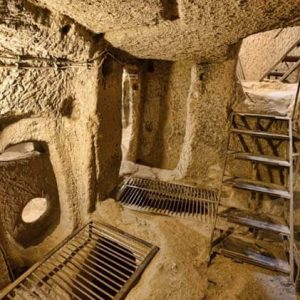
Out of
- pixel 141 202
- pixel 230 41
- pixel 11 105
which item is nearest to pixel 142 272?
pixel 141 202

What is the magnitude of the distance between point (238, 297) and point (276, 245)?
1.03 m

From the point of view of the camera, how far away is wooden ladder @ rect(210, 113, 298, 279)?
2.36 meters

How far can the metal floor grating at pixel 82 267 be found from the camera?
2.09 metres

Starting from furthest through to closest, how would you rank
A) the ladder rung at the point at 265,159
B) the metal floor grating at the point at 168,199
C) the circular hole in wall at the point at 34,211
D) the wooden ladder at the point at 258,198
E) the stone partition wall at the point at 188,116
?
the stone partition wall at the point at 188,116 < the metal floor grating at the point at 168,199 < the circular hole in wall at the point at 34,211 < the ladder rung at the point at 265,159 < the wooden ladder at the point at 258,198

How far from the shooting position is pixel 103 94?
281cm

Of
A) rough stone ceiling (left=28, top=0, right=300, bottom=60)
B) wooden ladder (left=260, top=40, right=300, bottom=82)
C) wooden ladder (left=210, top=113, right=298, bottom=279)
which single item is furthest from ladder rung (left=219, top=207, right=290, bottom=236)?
wooden ladder (left=260, top=40, right=300, bottom=82)

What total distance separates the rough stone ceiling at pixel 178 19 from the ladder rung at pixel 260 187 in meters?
1.53

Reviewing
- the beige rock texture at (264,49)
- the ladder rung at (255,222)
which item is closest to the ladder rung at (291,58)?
the beige rock texture at (264,49)

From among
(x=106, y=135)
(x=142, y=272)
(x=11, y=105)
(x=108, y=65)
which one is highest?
(x=108, y=65)

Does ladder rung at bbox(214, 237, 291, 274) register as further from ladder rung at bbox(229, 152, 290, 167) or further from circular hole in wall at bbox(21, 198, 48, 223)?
circular hole in wall at bbox(21, 198, 48, 223)

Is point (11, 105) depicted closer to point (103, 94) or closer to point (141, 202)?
point (103, 94)

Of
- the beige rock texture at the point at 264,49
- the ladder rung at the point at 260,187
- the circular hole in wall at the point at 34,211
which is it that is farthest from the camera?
the beige rock texture at the point at 264,49

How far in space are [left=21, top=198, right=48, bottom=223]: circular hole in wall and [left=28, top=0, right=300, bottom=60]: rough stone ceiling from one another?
218cm

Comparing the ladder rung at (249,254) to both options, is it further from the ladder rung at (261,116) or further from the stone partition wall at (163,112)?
the stone partition wall at (163,112)
